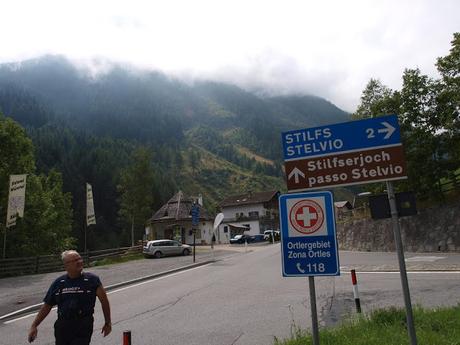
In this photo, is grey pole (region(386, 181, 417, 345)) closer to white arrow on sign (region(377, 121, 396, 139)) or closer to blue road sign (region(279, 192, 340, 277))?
white arrow on sign (region(377, 121, 396, 139))

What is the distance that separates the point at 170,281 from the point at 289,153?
1336 cm

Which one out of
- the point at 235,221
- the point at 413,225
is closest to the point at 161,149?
the point at 235,221

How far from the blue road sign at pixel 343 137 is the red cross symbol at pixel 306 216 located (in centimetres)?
75

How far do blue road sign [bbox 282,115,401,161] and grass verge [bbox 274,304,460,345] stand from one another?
2715mm

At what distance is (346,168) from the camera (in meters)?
5.39

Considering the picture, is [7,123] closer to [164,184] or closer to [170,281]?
[170,281]

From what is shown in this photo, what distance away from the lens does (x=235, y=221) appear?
278 feet

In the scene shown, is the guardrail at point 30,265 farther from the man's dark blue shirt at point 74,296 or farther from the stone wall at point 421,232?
the man's dark blue shirt at point 74,296

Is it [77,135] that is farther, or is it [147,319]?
[77,135]

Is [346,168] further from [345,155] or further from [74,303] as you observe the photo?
[74,303]

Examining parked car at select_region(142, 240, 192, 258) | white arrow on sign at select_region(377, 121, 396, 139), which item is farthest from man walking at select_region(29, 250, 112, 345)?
parked car at select_region(142, 240, 192, 258)

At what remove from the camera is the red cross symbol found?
495cm

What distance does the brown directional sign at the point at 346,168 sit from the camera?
5273mm

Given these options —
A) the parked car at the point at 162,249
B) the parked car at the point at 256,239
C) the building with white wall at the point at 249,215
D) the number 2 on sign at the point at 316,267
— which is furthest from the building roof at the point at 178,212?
the number 2 on sign at the point at 316,267
